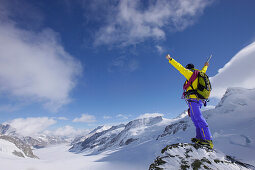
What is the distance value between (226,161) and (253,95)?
36.9 m

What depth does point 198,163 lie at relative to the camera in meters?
5.58

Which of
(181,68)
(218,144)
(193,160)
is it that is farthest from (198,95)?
(218,144)

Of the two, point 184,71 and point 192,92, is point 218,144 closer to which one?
point 192,92

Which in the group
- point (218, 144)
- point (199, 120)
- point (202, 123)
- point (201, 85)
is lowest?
point (218, 144)

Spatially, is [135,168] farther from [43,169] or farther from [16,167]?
[16,167]

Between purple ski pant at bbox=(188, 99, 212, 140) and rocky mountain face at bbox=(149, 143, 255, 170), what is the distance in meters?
0.57

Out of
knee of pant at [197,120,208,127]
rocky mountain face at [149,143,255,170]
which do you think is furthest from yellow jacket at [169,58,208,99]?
rocky mountain face at [149,143,255,170]

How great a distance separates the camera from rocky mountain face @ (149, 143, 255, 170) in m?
5.44

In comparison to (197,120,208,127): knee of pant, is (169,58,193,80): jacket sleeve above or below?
above

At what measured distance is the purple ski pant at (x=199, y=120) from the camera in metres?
6.41

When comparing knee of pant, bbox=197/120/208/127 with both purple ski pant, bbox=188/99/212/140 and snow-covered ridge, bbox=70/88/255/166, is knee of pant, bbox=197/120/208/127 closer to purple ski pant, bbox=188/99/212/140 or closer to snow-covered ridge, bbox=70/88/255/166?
purple ski pant, bbox=188/99/212/140

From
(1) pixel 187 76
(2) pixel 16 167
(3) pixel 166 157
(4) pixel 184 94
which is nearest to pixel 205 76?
(1) pixel 187 76

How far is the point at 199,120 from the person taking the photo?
6.55m

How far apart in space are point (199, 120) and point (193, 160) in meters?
1.72
